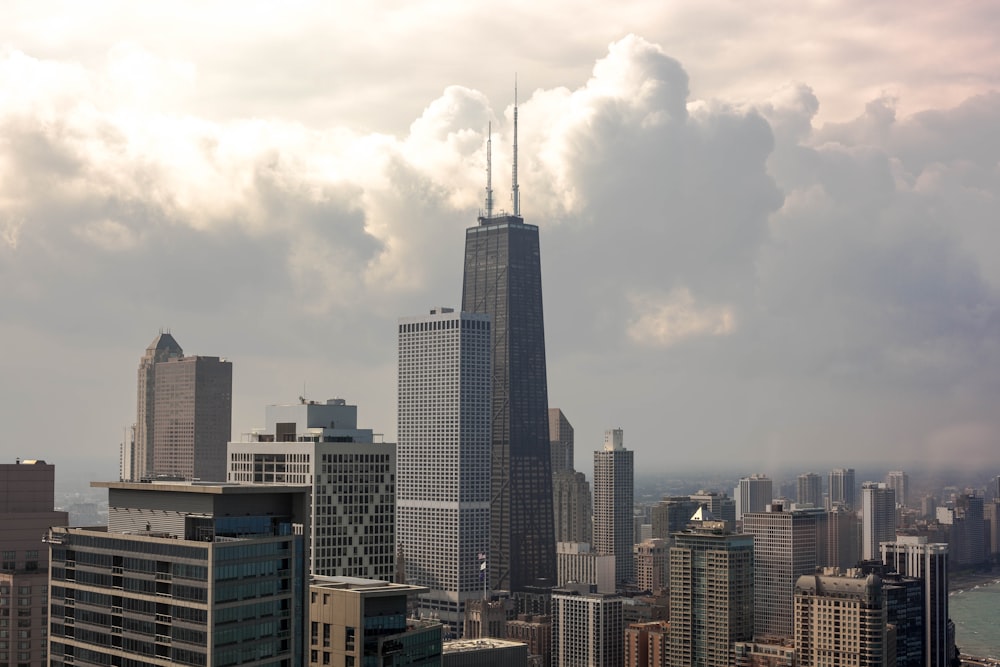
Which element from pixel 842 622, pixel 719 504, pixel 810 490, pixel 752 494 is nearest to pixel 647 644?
pixel 719 504

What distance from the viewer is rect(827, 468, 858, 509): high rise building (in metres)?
67.7

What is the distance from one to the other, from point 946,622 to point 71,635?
66731 millimetres

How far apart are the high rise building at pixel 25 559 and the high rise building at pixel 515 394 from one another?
9410cm

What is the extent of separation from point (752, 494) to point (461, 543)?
49322 millimetres

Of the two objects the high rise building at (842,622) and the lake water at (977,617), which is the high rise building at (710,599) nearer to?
the high rise building at (842,622)

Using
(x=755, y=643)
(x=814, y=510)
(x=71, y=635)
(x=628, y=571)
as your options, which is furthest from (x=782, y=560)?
Answer: (x=71, y=635)

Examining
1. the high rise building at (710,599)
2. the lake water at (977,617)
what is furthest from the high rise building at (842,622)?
the lake water at (977,617)

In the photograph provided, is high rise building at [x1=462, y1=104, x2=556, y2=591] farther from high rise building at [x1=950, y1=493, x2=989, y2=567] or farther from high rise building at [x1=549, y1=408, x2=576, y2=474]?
high rise building at [x1=950, y1=493, x2=989, y2=567]

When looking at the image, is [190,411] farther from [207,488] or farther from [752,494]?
[207,488]

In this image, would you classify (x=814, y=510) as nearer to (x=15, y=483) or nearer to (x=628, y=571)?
(x=628, y=571)

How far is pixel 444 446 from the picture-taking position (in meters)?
139

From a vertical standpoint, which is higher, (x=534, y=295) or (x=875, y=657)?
(x=534, y=295)

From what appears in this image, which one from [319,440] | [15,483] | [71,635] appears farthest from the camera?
[319,440]

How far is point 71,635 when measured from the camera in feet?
111
